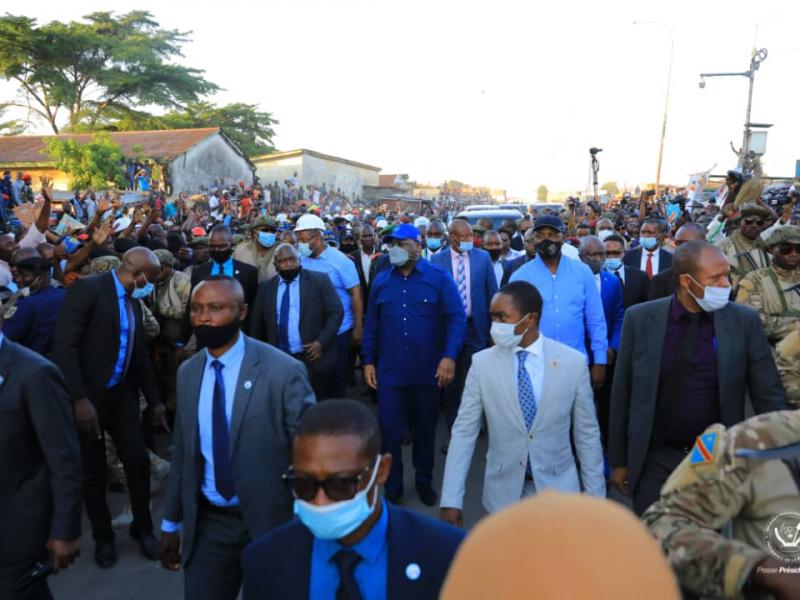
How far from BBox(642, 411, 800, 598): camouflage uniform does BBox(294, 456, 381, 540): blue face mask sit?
2.74ft

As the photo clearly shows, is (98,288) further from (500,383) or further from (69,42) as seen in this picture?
(69,42)

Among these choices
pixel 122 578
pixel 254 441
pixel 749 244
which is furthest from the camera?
pixel 749 244

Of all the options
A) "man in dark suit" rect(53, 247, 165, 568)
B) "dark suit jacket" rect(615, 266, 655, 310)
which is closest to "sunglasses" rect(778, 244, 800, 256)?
"dark suit jacket" rect(615, 266, 655, 310)

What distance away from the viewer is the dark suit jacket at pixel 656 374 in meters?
3.21

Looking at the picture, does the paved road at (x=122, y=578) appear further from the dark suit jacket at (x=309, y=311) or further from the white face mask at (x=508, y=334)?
the white face mask at (x=508, y=334)

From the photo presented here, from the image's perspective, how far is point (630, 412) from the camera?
11.4ft

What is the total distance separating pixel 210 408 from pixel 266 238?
14.5 ft

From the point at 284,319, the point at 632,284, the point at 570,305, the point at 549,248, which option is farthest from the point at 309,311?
the point at 632,284

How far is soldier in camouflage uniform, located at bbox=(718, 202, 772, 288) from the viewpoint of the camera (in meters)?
5.45

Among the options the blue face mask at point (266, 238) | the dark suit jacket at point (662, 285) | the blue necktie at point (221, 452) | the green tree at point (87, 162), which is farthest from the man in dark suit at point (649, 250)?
the green tree at point (87, 162)

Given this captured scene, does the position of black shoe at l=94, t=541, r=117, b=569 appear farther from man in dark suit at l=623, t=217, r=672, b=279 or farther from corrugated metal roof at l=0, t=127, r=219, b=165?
corrugated metal roof at l=0, t=127, r=219, b=165

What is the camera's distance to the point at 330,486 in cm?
187

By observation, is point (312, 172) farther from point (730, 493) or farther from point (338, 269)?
point (730, 493)

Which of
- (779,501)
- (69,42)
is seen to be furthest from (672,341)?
(69,42)
